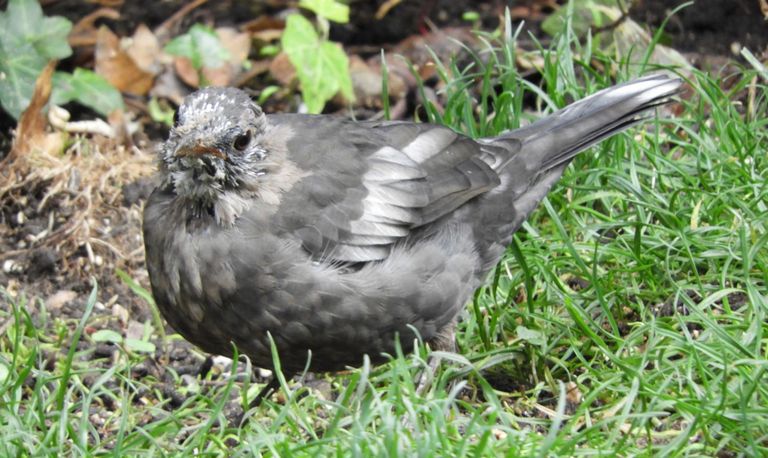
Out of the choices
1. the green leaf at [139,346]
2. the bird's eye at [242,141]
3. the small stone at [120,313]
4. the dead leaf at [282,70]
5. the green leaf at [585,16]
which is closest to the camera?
the bird's eye at [242,141]

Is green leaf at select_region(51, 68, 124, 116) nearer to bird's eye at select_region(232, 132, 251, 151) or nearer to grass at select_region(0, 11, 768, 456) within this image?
grass at select_region(0, 11, 768, 456)

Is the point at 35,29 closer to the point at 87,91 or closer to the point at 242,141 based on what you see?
the point at 87,91

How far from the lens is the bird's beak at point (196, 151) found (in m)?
3.89

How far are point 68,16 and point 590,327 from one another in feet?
12.5

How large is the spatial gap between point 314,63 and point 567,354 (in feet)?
8.12

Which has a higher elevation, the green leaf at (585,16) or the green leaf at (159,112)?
the green leaf at (585,16)

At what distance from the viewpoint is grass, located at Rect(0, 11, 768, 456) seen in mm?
3498

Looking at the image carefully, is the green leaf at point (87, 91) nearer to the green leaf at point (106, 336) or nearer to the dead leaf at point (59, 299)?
the dead leaf at point (59, 299)

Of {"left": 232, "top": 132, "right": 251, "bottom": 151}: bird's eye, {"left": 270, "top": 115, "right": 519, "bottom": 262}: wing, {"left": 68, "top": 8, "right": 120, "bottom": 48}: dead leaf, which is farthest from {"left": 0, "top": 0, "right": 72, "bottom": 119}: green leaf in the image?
{"left": 232, "top": 132, "right": 251, "bottom": 151}: bird's eye

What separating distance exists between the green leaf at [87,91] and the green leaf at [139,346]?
1627 mm

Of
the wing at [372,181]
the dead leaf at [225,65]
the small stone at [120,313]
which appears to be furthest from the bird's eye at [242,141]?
the dead leaf at [225,65]

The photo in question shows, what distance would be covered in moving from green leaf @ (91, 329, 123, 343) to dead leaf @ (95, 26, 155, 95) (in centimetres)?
199

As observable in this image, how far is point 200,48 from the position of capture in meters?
6.48

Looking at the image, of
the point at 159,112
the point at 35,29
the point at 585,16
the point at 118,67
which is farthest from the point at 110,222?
the point at 585,16
